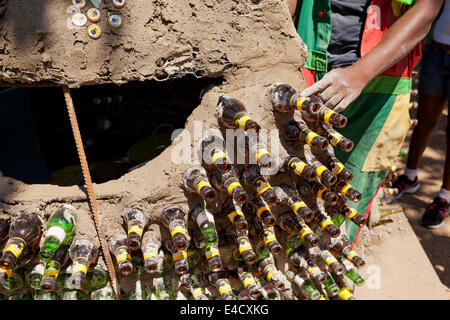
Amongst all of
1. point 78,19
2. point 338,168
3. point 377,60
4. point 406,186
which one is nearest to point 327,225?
point 338,168

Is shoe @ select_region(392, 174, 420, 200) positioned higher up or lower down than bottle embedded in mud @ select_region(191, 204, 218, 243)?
lower down

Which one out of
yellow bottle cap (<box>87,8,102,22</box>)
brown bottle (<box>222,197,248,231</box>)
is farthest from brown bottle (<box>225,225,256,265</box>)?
yellow bottle cap (<box>87,8,102,22</box>)

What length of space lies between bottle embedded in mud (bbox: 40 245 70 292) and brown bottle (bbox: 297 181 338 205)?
4.16ft

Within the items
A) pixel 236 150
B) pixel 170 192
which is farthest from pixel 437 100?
pixel 170 192

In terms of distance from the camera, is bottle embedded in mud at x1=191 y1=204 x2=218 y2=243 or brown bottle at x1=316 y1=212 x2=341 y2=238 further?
brown bottle at x1=316 y1=212 x2=341 y2=238

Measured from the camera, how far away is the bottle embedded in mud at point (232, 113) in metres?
1.92

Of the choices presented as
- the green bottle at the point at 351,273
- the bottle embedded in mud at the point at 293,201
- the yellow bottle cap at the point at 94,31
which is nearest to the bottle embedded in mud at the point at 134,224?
the bottle embedded in mud at the point at 293,201

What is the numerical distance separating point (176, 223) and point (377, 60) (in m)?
1.37

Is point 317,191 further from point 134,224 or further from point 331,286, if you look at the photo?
point 134,224

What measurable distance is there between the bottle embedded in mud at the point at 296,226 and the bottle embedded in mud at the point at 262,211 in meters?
0.19

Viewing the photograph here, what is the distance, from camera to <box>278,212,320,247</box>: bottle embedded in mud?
6.98ft

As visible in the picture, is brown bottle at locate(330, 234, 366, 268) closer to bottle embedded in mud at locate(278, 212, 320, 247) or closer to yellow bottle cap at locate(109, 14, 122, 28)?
bottle embedded in mud at locate(278, 212, 320, 247)

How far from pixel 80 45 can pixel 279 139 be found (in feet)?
3.59

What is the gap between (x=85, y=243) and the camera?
201cm
